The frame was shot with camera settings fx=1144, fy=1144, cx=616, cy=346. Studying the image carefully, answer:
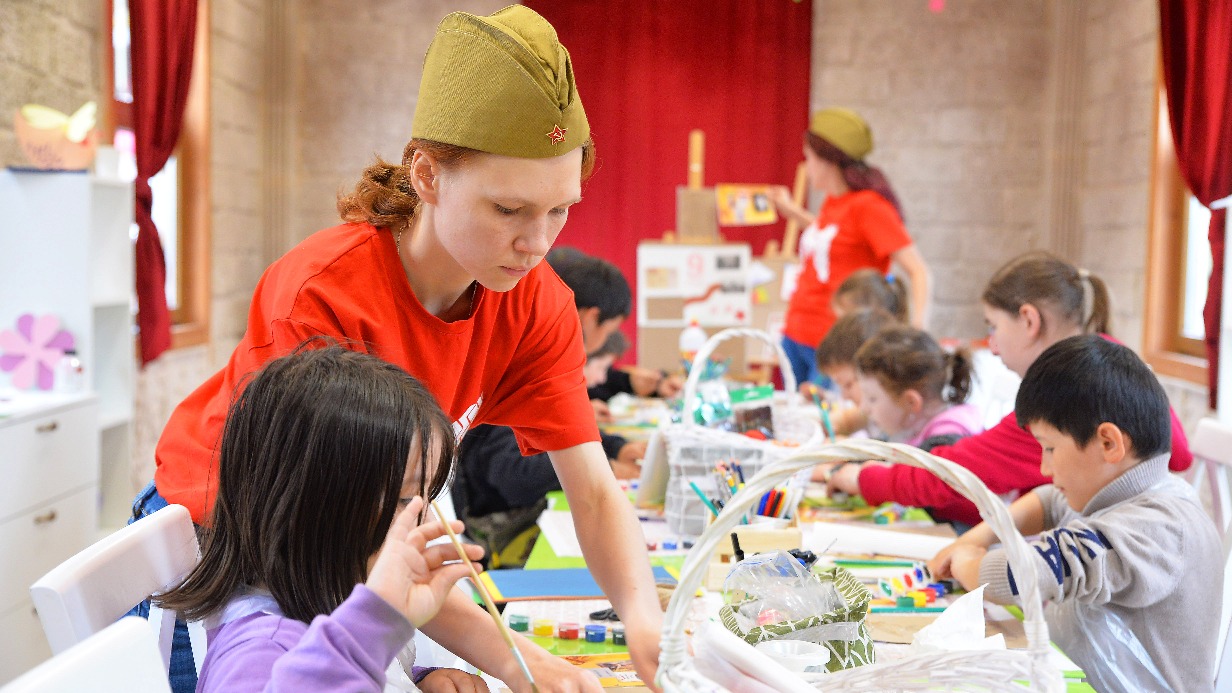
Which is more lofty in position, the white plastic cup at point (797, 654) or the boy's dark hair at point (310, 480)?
the boy's dark hair at point (310, 480)

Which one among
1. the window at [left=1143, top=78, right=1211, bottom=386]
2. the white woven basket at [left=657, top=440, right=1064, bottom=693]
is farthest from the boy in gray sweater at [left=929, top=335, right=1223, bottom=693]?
the window at [left=1143, top=78, right=1211, bottom=386]

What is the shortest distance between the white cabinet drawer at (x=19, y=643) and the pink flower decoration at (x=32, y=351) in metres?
0.69

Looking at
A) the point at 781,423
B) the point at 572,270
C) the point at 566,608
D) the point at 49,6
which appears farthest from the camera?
the point at 49,6

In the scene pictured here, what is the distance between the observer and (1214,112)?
173 inches

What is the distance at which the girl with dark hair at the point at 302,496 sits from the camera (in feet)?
3.36

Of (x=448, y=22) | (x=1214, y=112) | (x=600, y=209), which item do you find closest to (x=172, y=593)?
(x=448, y=22)

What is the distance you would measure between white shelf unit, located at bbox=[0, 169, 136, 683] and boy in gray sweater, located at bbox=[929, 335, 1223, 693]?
2524mm

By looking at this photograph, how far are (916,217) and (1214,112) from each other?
2.04 m

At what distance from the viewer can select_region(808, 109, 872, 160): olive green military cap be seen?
434cm

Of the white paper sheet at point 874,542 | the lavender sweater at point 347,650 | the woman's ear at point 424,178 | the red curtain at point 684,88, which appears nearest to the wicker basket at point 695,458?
the white paper sheet at point 874,542

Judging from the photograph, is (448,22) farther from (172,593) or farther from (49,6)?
(49,6)

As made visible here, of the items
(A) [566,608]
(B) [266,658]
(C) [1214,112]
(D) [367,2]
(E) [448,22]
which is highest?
(D) [367,2]

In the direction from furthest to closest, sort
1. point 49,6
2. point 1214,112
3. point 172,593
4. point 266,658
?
point 1214,112 → point 49,6 → point 172,593 → point 266,658

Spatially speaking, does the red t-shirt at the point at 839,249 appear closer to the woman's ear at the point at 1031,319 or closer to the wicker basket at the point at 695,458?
the woman's ear at the point at 1031,319
